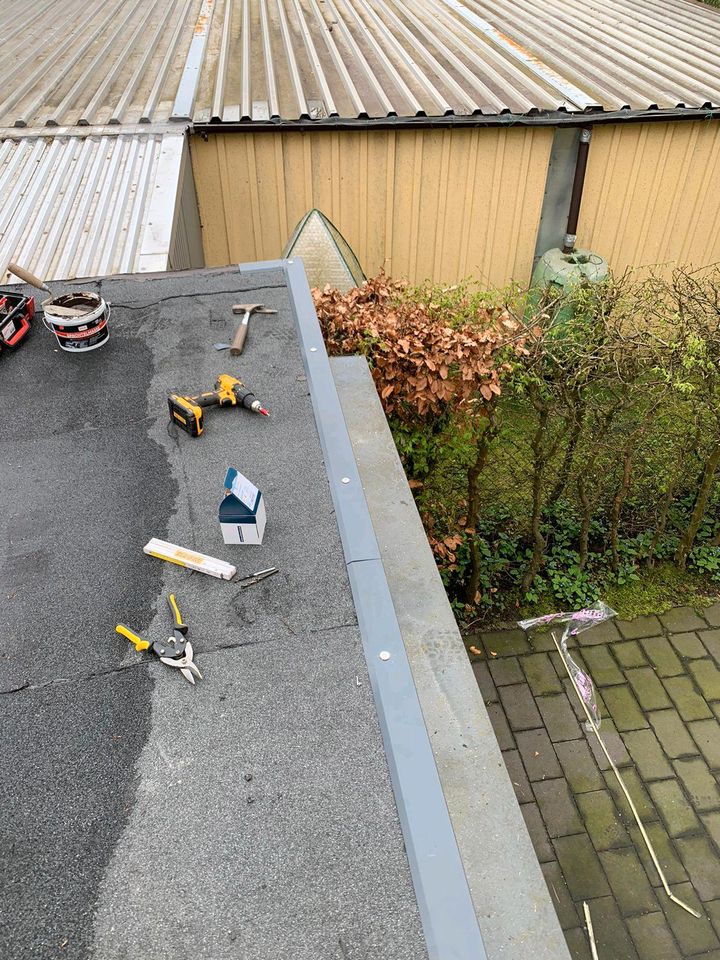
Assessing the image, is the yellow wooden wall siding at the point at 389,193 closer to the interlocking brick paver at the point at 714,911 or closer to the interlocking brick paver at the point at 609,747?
the interlocking brick paver at the point at 609,747

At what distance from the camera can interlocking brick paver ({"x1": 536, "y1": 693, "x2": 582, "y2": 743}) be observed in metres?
4.97

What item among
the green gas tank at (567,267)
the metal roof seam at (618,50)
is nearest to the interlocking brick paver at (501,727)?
the green gas tank at (567,267)

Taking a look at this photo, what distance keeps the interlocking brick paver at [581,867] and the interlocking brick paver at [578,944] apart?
189mm

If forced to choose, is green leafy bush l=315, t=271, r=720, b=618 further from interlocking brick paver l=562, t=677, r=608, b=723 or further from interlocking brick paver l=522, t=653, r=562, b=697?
interlocking brick paver l=562, t=677, r=608, b=723

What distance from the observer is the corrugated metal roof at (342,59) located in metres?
7.06

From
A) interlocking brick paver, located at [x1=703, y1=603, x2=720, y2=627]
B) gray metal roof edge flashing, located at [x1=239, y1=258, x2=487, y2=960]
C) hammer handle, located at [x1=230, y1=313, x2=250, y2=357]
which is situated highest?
hammer handle, located at [x1=230, y1=313, x2=250, y2=357]

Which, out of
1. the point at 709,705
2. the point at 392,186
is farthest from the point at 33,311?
the point at 709,705

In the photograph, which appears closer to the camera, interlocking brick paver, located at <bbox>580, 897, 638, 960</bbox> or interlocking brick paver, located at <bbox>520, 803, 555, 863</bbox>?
interlocking brick paver, located at <bbox>580, 897, 638, 960</bbox>

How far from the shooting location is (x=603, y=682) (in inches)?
209

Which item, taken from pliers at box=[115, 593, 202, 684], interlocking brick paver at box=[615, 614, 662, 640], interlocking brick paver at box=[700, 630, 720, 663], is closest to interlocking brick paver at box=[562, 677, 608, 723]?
interlocking brick paver at box=[615, 614, 662, 640]

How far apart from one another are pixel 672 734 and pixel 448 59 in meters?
8.11

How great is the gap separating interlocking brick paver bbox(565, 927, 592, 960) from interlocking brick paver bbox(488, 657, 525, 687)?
1.73 meters

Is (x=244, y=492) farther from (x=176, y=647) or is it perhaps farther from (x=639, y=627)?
(x=639, y=627)

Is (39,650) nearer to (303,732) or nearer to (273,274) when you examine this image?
(303,732)
